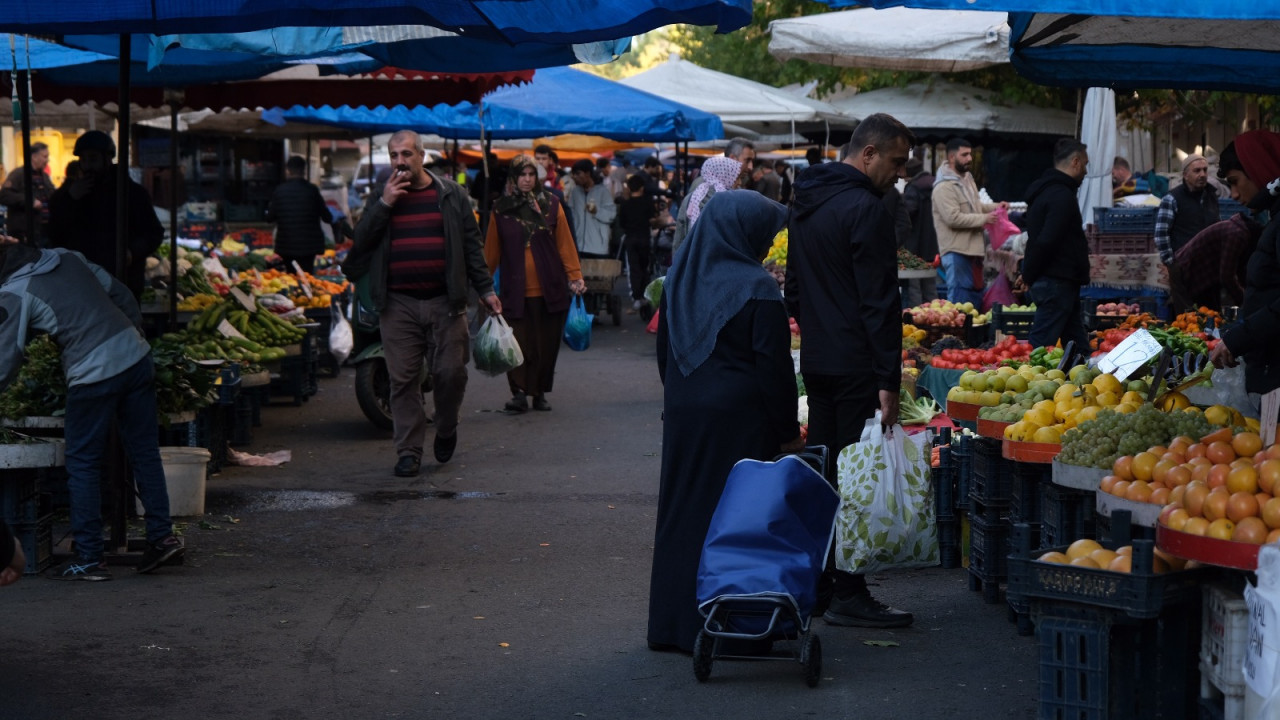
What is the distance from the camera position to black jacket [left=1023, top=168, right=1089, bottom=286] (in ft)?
35.6

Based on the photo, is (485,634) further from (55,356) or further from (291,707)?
(55,356)

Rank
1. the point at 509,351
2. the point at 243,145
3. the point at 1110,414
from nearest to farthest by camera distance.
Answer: the point at 1110,414 < the point at 509,351 < the point at 243,145

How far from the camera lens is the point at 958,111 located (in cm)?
2075

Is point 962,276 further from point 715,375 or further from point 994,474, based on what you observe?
point 715,375

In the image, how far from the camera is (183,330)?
39.1 ft

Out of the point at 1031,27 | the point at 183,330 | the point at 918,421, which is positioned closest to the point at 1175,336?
the point at 918,421

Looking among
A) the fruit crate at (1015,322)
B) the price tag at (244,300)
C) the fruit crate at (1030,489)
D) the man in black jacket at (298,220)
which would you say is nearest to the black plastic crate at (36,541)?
the price tag at (244,300)

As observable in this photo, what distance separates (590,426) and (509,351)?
1935 millimetres

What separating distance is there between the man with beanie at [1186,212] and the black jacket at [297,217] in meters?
9.91

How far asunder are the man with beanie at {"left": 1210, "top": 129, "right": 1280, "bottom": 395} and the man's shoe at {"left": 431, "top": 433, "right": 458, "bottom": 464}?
5727 mm

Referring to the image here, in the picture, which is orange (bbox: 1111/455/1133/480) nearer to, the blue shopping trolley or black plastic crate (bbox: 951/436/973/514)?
the blue shopping trolley

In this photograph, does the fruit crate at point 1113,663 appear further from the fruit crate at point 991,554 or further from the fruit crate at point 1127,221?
the fruit crate at point 1127,221

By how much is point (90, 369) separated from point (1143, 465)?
16.0 feet

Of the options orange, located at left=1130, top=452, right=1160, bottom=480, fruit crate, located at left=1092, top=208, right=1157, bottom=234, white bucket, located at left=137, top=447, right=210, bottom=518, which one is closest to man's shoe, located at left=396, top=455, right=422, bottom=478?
white bucket, located at left=137, top=447, right=210, bottom=518
